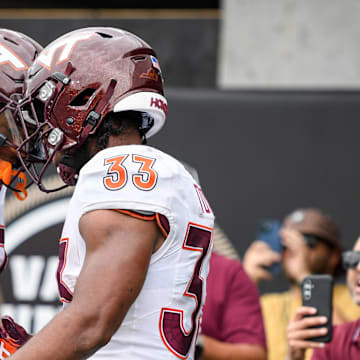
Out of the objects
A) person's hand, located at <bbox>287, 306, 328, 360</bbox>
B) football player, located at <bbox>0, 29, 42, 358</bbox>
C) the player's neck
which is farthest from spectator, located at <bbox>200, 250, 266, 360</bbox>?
the player's neck

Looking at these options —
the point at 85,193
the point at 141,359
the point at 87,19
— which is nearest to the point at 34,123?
the point at 85,193

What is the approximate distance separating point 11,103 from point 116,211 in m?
0.72

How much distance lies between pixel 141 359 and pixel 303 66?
3731mm

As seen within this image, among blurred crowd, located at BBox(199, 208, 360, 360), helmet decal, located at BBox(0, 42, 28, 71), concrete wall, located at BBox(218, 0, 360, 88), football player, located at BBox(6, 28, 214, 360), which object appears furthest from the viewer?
concrete wall, located at BBox(218, 0, 360, 88)

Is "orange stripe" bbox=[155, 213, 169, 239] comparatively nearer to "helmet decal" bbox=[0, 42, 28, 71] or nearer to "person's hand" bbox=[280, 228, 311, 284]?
"helmet decal" bbox=[0, 42, 28, 71]

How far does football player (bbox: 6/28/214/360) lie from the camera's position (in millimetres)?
1654

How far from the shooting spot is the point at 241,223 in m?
4.33

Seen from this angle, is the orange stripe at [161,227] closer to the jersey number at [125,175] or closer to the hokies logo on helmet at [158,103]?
the jersey number at [125,175]

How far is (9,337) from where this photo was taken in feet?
6.46

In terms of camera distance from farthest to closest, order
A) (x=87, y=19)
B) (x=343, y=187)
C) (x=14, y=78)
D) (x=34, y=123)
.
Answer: (x=87, y=19) < (x=343, y=187) < (x=14, y=78) < (x=34, y=123)

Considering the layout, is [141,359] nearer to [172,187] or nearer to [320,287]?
[172,187]

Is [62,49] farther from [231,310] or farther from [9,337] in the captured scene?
[231,310]

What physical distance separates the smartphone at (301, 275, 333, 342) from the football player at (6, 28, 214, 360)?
86 cm

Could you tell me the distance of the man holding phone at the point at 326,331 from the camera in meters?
2.70
